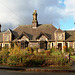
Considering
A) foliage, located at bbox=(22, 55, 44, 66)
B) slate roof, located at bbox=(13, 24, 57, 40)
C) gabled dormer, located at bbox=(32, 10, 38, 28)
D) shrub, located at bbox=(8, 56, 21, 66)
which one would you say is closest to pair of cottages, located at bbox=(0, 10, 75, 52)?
slate roof, located at bbox=(13, 24, 57, 40)

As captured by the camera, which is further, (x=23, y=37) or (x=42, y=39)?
(x=23, y=37)

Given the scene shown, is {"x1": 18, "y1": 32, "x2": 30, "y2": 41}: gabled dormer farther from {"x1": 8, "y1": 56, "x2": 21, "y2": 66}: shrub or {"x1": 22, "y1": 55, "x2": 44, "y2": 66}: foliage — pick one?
{"x1": 22, "y1": 55, "x2": 44, "y2": 66}: foliage

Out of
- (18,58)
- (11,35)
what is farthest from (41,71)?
(11,35)

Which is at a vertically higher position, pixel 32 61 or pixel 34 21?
pixel 34 21

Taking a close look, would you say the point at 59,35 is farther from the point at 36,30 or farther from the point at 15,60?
the point at 15,60

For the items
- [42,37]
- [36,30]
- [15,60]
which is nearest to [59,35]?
[42,37]

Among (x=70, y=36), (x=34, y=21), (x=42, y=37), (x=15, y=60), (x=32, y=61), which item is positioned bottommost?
(x=32, y=61)

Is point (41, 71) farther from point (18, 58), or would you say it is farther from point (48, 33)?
point (48, 33)

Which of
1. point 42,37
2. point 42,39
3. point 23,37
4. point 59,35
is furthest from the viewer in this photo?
point 23,37

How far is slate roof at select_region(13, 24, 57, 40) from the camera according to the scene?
1086 inches

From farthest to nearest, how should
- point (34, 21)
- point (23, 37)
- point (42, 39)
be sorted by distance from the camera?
point (34, 21)
point (23, 37)
point (42, 39)

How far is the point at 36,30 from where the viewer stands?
97.3 ft

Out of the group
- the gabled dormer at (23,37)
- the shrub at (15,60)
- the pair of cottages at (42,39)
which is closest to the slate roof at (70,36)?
the pair of cottages at (42,39)

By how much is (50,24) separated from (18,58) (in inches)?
871
